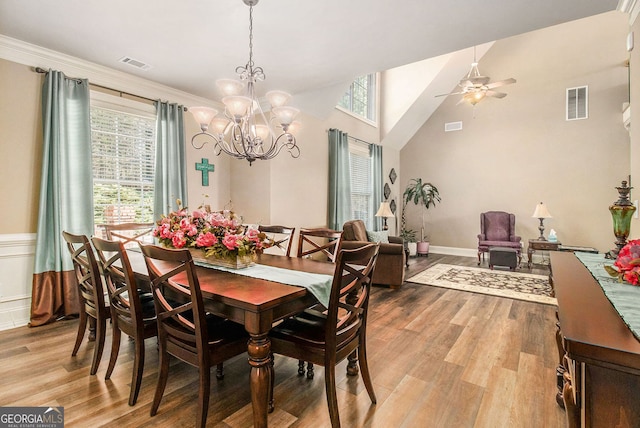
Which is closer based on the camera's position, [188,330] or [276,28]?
[188,330]

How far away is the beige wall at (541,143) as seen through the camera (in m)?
→ 5.85

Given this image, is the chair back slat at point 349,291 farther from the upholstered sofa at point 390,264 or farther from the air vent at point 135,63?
the air vent at point 135,63

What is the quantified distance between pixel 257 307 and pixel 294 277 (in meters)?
0.51

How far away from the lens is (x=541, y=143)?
253 inches

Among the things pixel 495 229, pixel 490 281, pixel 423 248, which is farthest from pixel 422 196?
pixel 490 281

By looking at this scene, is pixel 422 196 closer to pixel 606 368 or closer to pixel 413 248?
pixel 413 248

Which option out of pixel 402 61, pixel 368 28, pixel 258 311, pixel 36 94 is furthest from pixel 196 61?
pixel 258 311

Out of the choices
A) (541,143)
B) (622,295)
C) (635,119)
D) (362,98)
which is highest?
(362,98)

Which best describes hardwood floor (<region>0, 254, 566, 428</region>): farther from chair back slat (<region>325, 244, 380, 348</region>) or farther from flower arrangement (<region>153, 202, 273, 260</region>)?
flower arrangement (<region>153, 202, 273, 260</region>)

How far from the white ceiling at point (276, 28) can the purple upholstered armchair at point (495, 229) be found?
4.34 meters

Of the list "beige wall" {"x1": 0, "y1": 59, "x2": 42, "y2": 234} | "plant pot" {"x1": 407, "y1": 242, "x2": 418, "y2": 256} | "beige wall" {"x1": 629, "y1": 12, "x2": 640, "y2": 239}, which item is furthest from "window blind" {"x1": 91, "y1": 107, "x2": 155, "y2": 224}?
"plant pot" {"x1": 407, "y1": 242, "x2": 418, "y2": 256}

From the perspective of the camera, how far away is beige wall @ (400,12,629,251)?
5848mm

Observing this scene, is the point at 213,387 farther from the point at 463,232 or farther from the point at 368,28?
the point at 463,232

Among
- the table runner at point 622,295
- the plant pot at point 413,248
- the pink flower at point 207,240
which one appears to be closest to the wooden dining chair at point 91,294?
→ the pink flower at point 207,240
